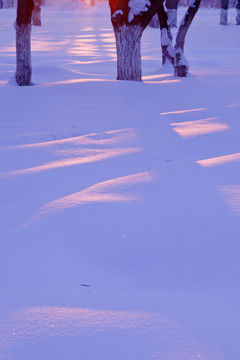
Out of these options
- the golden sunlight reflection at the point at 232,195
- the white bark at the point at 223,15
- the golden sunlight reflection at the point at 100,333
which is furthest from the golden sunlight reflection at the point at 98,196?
Result: the white bark at the point at 223,15

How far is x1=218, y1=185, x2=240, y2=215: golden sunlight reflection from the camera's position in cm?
236

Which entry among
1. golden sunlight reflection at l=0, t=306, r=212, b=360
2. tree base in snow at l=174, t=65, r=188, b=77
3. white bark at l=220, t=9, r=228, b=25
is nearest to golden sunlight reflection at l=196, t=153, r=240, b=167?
golden sunlight reflection at l=0, t=306, r=212, b=360

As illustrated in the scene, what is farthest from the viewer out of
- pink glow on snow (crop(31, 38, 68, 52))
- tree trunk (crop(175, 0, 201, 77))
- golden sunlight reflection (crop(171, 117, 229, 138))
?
pink glow on snow (crop(31, 38, 68, 52))

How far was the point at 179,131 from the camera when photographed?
13.9 ft

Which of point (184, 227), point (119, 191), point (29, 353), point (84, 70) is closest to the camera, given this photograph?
point (29, 353)

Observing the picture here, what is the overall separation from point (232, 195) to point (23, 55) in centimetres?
492

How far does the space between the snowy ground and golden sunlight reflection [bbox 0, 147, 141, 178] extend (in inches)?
0.5

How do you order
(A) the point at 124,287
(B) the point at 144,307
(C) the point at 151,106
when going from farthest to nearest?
(C) the point at 151,106
(A) the point at 124,287
(B) the point at 144,307

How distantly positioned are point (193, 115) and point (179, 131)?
995 millimetres

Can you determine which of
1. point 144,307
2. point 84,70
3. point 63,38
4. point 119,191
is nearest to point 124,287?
point 144,307

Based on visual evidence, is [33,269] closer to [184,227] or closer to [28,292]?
[28,292]

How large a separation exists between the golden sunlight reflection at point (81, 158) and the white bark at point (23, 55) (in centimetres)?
347

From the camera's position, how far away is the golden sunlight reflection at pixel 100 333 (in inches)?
56.1

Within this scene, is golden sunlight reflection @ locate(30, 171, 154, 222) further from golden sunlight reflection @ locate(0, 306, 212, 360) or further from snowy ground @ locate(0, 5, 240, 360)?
golden sunlight reflection @ locate(0, 306, 212, 360)
